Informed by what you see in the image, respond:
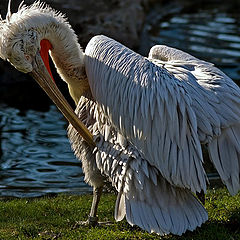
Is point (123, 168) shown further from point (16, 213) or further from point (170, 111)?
point (16, 213)

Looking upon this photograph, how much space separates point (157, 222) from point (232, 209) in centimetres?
117

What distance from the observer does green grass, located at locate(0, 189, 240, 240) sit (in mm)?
5156

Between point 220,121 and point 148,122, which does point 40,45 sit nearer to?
point 148,122

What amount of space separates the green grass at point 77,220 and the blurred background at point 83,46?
88 centimetres

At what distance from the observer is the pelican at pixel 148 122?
477 centimetres

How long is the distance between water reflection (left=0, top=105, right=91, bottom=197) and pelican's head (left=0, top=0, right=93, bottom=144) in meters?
2.37

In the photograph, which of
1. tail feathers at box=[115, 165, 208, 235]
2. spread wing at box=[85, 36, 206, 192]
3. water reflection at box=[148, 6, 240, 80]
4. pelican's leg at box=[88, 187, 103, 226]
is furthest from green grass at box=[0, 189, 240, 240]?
water reflection at box=[148, 6, 240, 80]

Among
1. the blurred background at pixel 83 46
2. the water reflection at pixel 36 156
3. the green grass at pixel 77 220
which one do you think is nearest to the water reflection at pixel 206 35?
the blurred background at pixel 83 46

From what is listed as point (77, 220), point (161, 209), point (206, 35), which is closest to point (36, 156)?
point (77, 220)

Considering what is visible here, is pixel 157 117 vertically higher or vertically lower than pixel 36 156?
higher

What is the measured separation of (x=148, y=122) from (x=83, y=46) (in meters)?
8.57

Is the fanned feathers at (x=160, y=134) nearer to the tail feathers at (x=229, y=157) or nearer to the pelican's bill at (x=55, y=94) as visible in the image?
the tail feathers at (x=229, y=157)

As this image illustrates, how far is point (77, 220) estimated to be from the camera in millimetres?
5879

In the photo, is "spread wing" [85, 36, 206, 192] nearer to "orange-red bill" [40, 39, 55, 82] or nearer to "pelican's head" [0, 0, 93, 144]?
"pelican's head" [0, 0, 93, 144]
